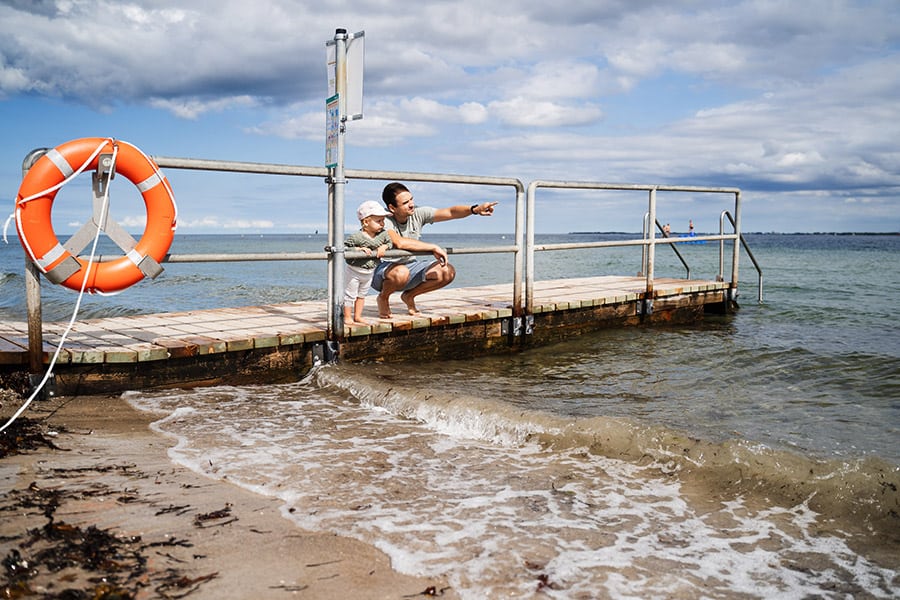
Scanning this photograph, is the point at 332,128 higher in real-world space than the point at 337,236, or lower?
higher

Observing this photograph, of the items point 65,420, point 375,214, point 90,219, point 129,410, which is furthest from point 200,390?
point 375,214

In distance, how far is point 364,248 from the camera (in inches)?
194

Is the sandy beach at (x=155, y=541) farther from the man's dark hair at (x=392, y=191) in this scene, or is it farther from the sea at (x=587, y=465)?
the man's dark hair at (x=392, y=191)

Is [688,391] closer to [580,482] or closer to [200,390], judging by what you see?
[580,482]

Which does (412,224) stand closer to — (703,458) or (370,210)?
(370,210)

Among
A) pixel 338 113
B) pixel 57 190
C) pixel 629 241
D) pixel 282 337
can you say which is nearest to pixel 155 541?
pixel 57 190

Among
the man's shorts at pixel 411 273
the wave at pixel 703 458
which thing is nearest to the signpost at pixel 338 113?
the man's shorts at pixel 411 273

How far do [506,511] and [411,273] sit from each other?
3.20m

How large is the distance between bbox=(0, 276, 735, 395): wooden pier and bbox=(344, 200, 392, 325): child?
0.24 metres

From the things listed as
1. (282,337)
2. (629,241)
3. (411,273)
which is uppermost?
(629,241)

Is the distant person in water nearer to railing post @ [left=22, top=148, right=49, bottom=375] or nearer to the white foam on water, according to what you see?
the white foam on water

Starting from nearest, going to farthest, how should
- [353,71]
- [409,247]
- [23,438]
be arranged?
1. [23,438]
2. [353,71]
3. [409,247]

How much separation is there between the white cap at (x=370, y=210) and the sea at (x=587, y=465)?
3.48 ft

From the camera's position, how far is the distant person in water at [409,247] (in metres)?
5.27
